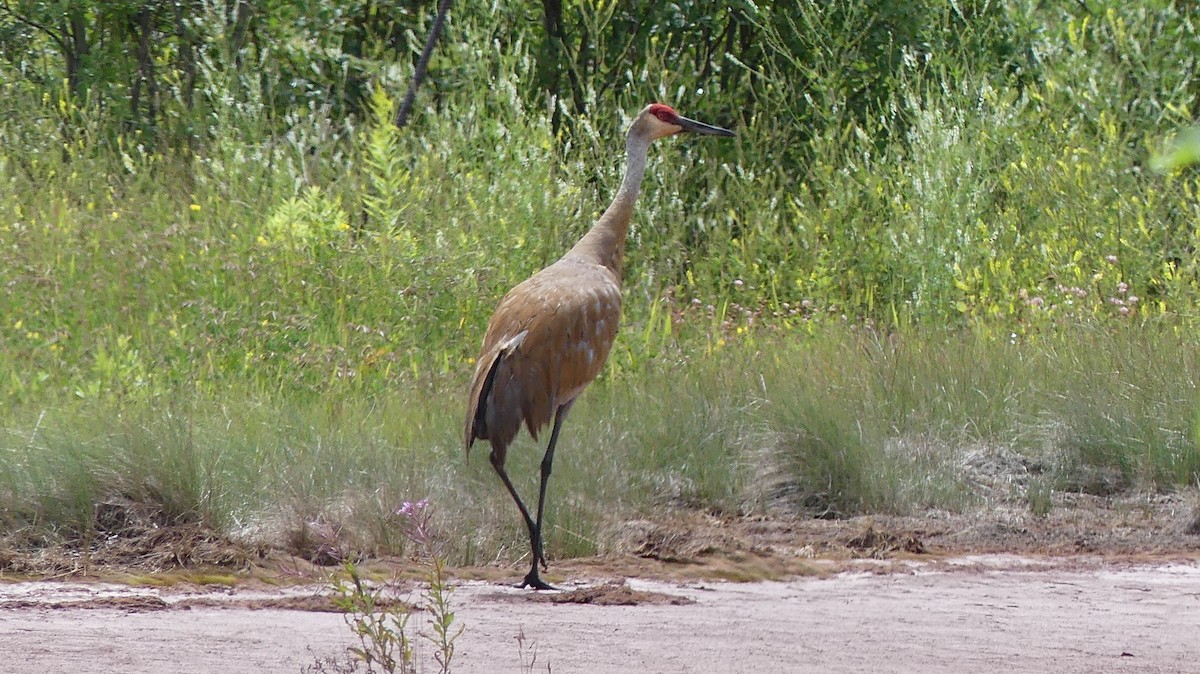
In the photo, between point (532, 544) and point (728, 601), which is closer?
point (728, 601)

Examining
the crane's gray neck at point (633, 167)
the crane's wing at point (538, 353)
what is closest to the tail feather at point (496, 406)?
the crane's wing at point (538, 353)

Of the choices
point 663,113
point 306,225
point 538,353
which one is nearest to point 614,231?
point 663,113

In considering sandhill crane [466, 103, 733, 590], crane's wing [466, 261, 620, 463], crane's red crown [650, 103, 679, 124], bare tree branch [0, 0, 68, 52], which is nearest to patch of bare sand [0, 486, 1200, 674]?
sandhill crane [466, 103, 733, 590]

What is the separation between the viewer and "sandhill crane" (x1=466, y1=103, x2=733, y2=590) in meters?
6.35

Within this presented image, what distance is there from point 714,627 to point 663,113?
3773mm

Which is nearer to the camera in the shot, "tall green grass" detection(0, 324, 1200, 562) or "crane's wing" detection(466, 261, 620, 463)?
"crane's wing" detection(466, 261, 620, 463)

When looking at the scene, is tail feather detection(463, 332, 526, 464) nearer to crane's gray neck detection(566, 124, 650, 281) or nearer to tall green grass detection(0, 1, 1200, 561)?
tall green grass detection(0, 1, 1200, 561)

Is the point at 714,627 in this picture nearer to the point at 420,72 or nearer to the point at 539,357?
the point at 539,357

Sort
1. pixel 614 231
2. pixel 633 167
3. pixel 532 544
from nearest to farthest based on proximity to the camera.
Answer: pixel 532 544 < pixel 614 231 < pixel 633 167

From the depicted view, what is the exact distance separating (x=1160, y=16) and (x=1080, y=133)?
4.59ft

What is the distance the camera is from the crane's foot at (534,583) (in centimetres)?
600

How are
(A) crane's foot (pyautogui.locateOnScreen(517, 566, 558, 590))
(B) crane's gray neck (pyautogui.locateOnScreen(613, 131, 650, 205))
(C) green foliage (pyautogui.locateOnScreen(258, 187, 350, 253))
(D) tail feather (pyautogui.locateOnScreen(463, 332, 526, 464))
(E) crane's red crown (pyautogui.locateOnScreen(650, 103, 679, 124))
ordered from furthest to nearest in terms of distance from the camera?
(C) green foliage (pyautogui.locateOnScreen(258, 187, 350, 253)) → (E) crane's red crown (pyautogui.locateOnScreen(650, 103, 679, 124)) → (B) crane's gray neck (pyautogui.locateOnScreen(613, 131, 650, 205)) → (D) tail feather (pyautogui.locateOnScreen(463, 332, 526, 464)) → (A) crane's foot (pyautogui.locateOnScreen(517, 566, 558, 590))

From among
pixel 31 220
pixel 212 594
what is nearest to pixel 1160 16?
pixel 31 220

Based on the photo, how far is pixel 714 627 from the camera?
5.32m
